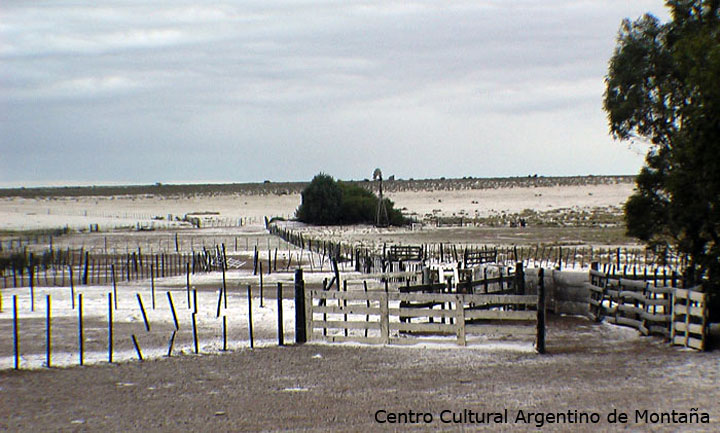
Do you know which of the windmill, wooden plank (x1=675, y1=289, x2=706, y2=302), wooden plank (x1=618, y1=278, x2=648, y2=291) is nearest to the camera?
wooden plank (x1=675, y1=289, x2=706, y2=302)

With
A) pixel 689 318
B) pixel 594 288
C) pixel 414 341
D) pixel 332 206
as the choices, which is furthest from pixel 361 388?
pixel 332 206

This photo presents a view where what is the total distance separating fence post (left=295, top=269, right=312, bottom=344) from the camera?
17.6 metres

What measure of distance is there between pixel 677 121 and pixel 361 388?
41.0ft

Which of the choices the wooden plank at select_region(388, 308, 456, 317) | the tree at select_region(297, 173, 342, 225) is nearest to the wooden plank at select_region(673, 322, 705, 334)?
the wooden plank at select_region(388, 308, 456, 317)

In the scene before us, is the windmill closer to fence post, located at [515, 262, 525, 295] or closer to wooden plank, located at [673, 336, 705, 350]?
fence post, located at [515, 262, 525, 295]

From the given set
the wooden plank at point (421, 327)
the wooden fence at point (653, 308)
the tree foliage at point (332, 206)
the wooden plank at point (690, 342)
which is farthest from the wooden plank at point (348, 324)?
the tree foliage at point (332, 206)

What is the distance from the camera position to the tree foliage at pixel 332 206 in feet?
249

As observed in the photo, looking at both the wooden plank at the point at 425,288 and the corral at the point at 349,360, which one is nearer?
the corral at the point at 349,360

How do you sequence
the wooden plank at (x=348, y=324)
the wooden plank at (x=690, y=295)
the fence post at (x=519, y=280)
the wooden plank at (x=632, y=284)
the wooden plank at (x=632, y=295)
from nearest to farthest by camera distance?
the wooden plank at (x=690, y=295) → the wooden plank at (x=348, y=324) → the wooden plank at (x=632, y=295) → the wooden plank at (x=632, y=284) → the fence post at (x=519, y=280)

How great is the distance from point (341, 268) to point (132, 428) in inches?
988

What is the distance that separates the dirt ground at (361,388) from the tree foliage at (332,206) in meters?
58.4

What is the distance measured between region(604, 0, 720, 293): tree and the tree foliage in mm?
50408

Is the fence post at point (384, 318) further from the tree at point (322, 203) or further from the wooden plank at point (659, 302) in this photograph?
the tree at point (322, 203)

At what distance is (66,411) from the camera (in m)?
12.0
